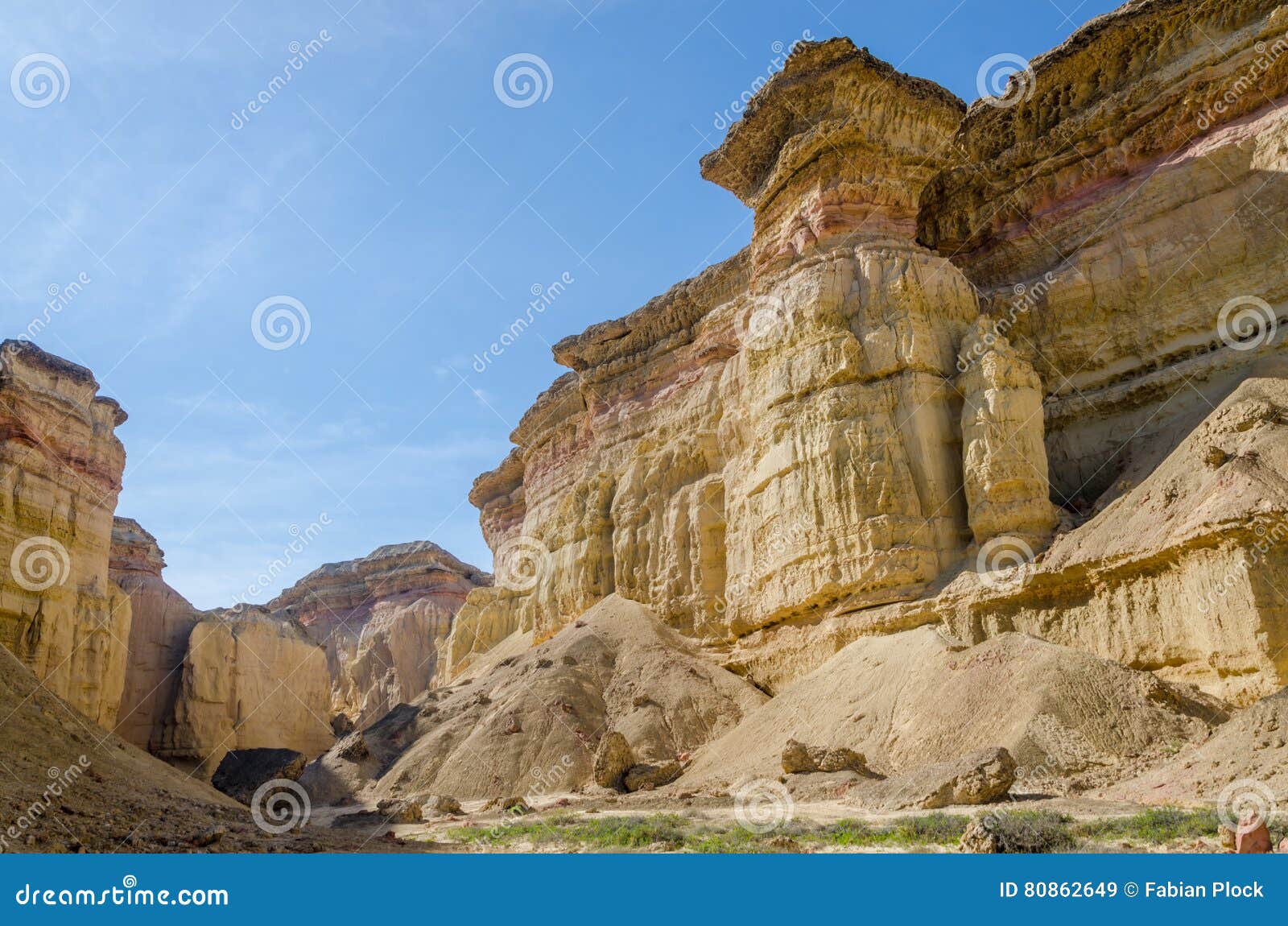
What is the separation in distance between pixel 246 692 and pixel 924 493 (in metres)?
31.0

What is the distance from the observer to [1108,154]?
28.1m

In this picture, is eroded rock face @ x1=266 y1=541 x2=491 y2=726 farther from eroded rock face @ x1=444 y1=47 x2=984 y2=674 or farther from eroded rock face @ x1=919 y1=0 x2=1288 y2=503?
eroded rock face @ x1=919 y1=0 x2=1288 y2=503

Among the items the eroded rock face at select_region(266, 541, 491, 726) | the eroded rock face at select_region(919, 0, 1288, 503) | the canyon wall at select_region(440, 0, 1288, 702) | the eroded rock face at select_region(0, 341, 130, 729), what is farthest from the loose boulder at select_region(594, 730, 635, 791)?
the eroded rock face at select_region(266, 541, 491, 726)

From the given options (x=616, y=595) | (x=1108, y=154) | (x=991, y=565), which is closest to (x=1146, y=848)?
(x=991, y=565)

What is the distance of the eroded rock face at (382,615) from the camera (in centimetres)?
6370

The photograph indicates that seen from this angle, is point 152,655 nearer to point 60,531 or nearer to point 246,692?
point 246,692

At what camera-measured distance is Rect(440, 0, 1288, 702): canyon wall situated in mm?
20969

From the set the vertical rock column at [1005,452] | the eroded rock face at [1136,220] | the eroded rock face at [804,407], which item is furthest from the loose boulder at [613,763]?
the eroded rock face at [1136,220]

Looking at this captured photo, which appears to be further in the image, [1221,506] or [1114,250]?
[1114,250]

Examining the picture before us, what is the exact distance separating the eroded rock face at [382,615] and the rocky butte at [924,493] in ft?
78.9

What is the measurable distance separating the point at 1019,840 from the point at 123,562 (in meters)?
48.5

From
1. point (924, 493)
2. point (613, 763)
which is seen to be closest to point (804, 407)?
point (924, 493)

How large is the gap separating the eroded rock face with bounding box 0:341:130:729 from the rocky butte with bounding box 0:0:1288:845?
15cm

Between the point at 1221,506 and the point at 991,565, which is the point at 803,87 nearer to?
the point at 991,565
